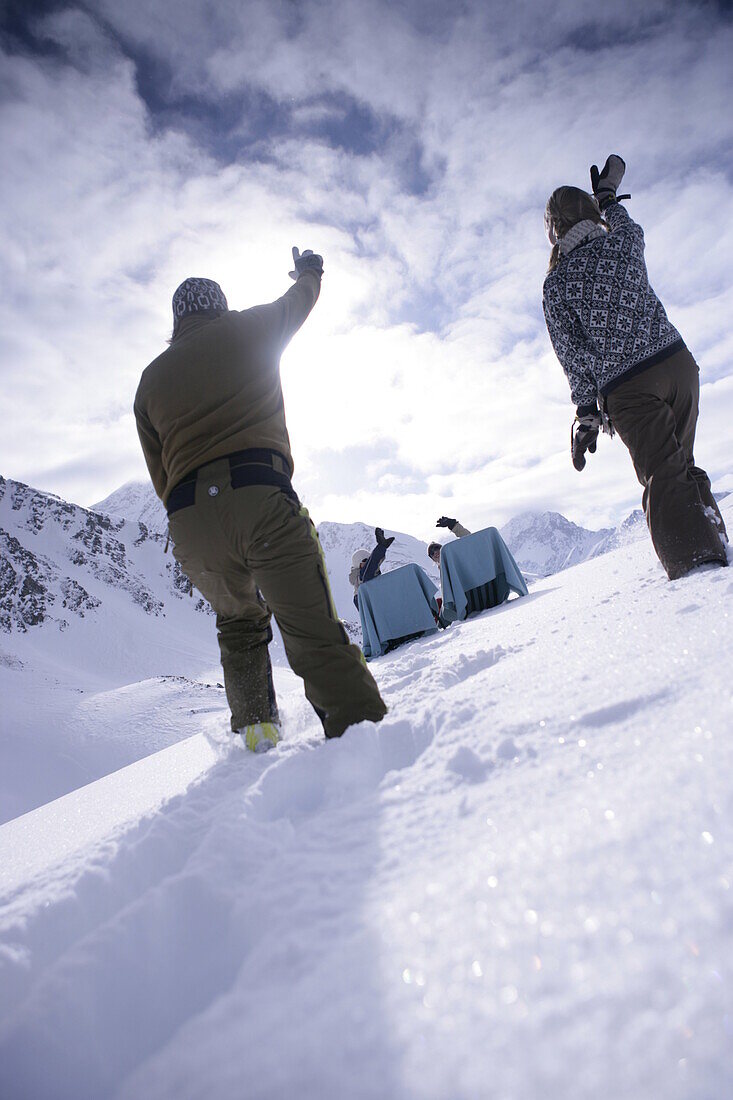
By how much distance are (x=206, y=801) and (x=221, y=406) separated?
1.20 meters

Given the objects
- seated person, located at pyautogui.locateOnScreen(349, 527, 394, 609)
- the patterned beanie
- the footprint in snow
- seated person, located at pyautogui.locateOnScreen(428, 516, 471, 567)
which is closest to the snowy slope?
seated person, located at pyautogui.locateOnScreen(349, 527, 394, 609)

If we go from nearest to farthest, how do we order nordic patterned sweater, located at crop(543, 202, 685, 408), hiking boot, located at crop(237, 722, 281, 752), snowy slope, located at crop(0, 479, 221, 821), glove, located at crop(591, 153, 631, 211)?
hiking boot, located at crop(237, 722, 281, 752), nordic patterned sweater, located at crop(543, 202, 685, 408), glove, located at crop(591, 153, 631, 211), snowy slope, located at crop(0, 479, 221, 821)

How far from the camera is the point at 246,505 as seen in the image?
1.62 meters

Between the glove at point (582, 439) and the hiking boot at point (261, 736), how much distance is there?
1.94 m

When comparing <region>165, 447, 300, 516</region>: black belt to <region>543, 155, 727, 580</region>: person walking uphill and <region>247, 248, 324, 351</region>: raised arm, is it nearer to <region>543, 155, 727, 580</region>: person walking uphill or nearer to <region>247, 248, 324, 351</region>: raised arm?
<region>247, 248, 324, 351</region>: raised arm

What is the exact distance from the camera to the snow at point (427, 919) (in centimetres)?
40

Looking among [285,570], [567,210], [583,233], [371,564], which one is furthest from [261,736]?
[371,564]

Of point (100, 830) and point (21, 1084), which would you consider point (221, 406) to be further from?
point (21, 1084)

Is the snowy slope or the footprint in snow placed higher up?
the snowy slope

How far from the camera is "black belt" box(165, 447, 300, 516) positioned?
5.41 ft

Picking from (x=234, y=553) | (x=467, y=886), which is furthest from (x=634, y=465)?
(x=467, y=886)

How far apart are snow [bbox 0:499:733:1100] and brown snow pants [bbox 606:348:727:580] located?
2.92 ft

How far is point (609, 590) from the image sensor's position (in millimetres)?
2354

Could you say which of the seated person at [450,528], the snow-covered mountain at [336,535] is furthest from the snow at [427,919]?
the snow-covered mountain at [336,535]
